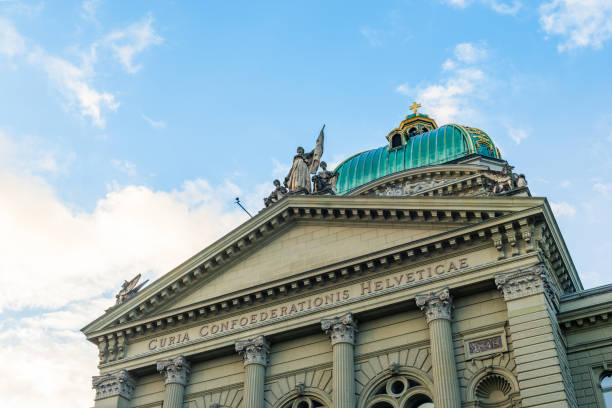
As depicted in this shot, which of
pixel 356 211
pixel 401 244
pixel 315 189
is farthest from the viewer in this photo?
pixel 315 189

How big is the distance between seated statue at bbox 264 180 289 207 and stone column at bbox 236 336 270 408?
633 cm

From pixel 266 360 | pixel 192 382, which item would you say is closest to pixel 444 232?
pixel 266 360

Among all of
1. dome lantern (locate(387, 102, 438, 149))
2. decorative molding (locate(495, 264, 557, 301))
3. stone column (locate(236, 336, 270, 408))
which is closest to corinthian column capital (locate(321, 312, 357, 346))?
stone column (locate(236, 336, 270, 408))

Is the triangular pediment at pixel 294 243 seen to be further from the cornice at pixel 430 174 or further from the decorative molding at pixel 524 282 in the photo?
the cornice at pixel 430 174

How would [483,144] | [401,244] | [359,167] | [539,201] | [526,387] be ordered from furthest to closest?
[359,167], [483,144], [401,244], [539,201], [526,387]

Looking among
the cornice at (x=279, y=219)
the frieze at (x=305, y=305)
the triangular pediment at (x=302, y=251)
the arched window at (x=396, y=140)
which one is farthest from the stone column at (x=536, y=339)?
the arched window at (x=396, y=140)

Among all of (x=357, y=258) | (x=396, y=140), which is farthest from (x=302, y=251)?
(x=396, y=140)

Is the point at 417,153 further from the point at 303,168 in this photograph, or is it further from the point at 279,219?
the point at 279,219

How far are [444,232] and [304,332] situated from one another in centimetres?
664

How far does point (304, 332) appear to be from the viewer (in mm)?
28562

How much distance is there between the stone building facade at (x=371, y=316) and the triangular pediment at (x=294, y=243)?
0.06m

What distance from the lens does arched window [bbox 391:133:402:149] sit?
50100 mm

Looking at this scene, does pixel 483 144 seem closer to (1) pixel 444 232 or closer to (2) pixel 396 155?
(2) pixel 396 155

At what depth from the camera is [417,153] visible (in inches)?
1874
